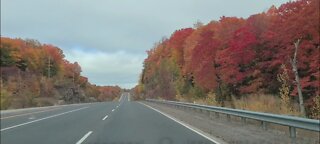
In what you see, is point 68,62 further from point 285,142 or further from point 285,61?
point 285,142

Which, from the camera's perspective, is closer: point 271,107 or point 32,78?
point 271,107

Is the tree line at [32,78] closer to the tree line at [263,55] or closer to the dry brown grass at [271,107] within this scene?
the tree line at [263,55]

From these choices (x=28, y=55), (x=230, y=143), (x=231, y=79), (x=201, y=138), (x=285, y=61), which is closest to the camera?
(x=230, y=143)

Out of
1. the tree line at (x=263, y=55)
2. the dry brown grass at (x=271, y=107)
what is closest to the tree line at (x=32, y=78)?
the tree line at (x=263, y=55)

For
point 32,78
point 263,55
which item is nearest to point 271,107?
point 263,55

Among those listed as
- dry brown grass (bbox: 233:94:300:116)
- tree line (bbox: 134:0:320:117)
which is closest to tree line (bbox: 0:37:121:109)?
tree line (bbox: 134:0:320:117)

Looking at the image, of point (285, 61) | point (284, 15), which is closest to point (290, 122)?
point (285, 61)

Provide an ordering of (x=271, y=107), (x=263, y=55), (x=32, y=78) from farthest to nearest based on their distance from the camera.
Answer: (x=32, y=78), (x=263, y=55), (x=271, y=107)

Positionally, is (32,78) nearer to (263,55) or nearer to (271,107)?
(263,55)

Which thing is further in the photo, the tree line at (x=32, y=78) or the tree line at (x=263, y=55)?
the tree line at (x=32, y=78)

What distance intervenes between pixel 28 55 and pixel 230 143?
11739 centimetres

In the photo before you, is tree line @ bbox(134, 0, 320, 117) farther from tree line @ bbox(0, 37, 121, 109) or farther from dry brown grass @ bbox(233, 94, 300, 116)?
tree line @ bbox(0, 37, 121, 109)

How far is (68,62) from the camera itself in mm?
177875

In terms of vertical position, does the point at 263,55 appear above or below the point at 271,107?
above
